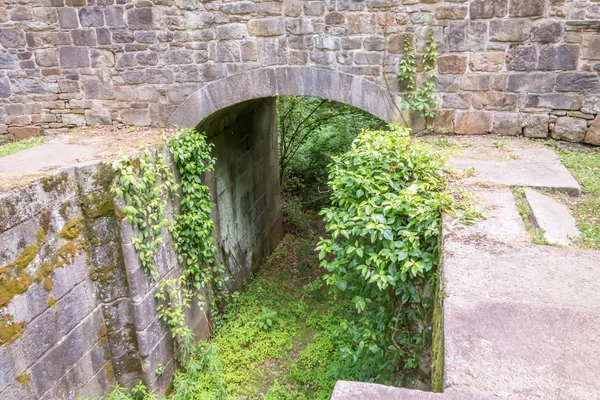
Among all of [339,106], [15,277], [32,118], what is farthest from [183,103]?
[339,106]

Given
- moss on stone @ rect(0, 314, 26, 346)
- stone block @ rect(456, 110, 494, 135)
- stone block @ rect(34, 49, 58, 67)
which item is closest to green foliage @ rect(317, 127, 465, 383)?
stone block @ rect(456, 110, 494, 135)

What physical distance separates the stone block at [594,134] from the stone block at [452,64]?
134 centimetres

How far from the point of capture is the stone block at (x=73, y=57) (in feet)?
15.8

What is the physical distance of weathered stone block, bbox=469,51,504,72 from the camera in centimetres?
415

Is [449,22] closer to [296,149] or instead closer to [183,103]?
[183,103]

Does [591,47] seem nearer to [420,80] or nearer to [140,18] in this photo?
[420,80]

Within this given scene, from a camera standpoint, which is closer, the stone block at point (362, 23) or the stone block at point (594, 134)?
the stone block at point (594, 134)

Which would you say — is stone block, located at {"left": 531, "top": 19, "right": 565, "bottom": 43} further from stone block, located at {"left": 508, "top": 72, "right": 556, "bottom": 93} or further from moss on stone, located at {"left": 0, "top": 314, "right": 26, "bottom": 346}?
moss on stone, located at {"left": 0, "top": 314, "right": 26, "bottom": 346}

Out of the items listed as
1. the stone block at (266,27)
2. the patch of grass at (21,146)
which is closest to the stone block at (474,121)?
the stone block at (266,27)

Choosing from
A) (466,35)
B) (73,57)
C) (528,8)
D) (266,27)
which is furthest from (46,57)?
(528,8)

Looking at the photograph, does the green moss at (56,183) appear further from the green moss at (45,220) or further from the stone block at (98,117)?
the stone block at (98,117)

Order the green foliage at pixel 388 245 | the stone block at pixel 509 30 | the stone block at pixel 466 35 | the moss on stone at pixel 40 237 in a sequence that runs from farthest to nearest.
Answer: the stone block at pixel 466 35, the stone block at pixel 509 30, the moss on stone at pixel 40 237, the green foliage at pixel 388 245

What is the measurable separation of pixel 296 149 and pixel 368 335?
662cm

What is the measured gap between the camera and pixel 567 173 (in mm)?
3414
